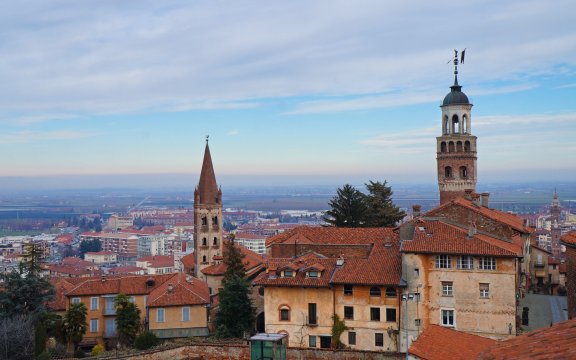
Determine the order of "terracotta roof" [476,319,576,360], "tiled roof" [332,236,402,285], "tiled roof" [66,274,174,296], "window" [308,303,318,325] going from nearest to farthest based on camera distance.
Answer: "terracotta roof" [476,319,576,360] → "tiled roof" [332,236,402,285] → "window" [308,303,318,325] → "tiled roof" [66,274,174,296]

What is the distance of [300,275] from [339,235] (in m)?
9.07

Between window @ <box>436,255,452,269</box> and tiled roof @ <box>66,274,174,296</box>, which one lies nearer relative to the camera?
window @ <box>436,255,452,269</box>

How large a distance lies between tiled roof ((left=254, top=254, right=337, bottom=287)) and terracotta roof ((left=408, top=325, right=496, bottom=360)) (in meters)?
12.4

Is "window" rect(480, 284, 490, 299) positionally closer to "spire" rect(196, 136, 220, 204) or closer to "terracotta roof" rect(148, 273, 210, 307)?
"terracotta roof" rect(148, 273, 210, 307)

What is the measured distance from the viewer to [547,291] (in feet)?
184

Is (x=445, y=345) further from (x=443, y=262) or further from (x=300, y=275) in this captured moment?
(x=300, y=275)

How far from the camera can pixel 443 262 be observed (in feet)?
124

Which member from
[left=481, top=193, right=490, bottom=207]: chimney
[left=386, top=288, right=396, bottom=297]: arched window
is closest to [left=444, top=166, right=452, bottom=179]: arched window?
[left=481, top=193, right=490, bottom=207]: chimney

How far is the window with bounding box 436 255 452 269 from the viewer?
37781mm

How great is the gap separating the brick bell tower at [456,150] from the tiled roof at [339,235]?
13.7 meters

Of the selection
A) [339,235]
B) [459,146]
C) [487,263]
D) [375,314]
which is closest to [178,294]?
Answer: [339,235]

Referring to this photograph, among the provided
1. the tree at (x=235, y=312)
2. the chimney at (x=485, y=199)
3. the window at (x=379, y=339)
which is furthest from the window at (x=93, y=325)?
the chimney at (x=485, y=199)

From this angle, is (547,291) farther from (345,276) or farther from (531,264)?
(345,276)

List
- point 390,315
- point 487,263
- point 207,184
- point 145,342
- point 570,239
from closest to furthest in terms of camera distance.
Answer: point 570,239, point 487,263, point 390,315, point 145,342, point 207,184
